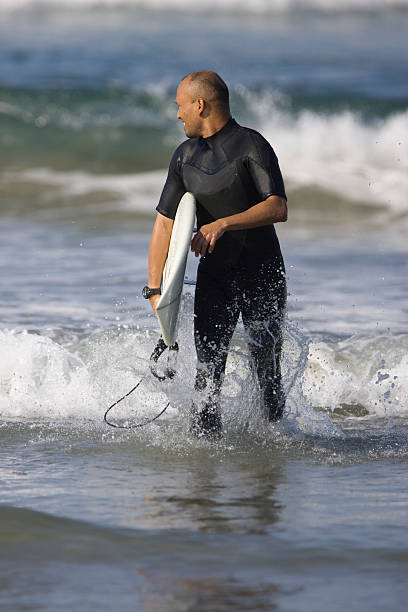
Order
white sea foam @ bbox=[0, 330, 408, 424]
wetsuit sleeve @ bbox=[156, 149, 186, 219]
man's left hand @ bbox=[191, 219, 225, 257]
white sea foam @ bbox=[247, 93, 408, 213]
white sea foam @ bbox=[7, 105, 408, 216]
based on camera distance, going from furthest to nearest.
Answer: white sea foam @ bbox=[247, 93, 408, 213] → white sea foam @ bbox=[7, 105, 408, 216] → white sea foam @ bbox=[0, 330, 408, 424] → wetsuit sleeve @ bbox=[156, 149, 186, 219] → man's left hand @ bbox=[191, 219, 225, 257]

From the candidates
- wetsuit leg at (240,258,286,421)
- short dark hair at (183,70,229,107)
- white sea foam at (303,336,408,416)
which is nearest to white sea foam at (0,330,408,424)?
white sea foam at (303,336,408,416)

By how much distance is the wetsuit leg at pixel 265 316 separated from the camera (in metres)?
4.91

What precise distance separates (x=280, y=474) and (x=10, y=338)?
2809 mm

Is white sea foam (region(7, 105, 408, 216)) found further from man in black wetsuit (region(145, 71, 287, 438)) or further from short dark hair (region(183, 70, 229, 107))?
short dark hair (region(183, 70, 229, 107))

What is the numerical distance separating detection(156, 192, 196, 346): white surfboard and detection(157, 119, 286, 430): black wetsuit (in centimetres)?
9

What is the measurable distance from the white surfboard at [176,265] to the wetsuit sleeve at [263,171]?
33 cm

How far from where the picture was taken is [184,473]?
15.5 ft

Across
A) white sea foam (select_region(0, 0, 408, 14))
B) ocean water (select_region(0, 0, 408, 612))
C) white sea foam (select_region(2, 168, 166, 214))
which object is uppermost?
white sea foam (select_region(0, 0, 408, 14))

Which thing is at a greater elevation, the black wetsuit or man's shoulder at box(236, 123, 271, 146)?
man's shoulder at box(236, 123, 271, 146)

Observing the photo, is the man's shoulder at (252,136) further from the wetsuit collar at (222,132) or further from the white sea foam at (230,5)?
the white sea foam at (230,5)

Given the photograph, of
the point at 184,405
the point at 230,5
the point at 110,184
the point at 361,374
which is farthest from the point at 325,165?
the point at 230,5

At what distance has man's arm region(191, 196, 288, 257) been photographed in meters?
4.59

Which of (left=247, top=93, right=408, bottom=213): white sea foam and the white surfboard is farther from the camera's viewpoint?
(left=247, top=93, right=408, bottom=213): white sea foam

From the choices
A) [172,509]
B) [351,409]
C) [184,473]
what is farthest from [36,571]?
[351,409]
